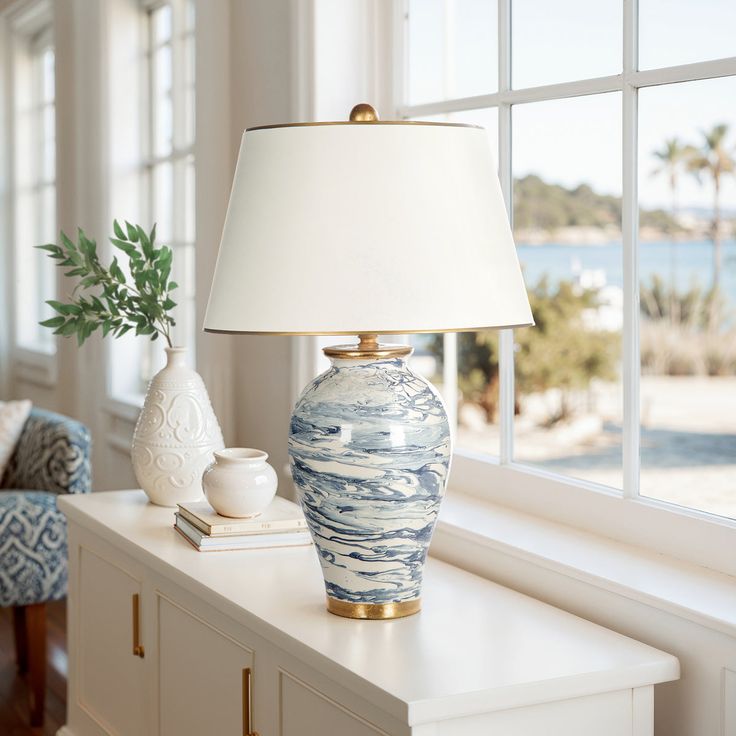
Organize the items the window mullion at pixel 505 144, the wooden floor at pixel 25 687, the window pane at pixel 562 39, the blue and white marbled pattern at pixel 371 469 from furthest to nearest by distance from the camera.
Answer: the window pane at pixel 562 39, the wooden floor at pixel 25 687, the window mullion at pixel 505 144, the blue and white marbled pattern at pixel 371 469

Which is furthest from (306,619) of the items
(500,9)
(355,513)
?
(500,9)

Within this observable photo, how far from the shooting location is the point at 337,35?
244 cm

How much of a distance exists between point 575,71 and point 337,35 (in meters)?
8.72

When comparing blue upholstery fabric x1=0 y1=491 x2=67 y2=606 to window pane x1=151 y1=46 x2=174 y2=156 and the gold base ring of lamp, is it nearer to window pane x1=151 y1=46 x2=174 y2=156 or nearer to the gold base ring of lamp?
window pane x1=151 y1=46 x2=174 y2=156

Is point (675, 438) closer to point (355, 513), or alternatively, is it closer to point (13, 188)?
point (13, 188)

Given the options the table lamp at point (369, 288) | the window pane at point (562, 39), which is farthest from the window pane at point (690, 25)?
the table lamp at point (369, 288)

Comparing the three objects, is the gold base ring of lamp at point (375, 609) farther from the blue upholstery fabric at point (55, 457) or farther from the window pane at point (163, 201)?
the window pane at point (163, 201)

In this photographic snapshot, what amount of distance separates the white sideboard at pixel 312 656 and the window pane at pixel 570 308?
14.6 m

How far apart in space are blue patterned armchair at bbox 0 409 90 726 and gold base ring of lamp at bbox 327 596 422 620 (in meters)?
1.64

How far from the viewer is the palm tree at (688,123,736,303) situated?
15.6 meters

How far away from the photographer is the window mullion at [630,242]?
70.8 inches

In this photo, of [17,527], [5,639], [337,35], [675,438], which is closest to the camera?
[337,35]

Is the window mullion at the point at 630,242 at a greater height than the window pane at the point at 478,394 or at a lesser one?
greater

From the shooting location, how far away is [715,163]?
16.0 m
